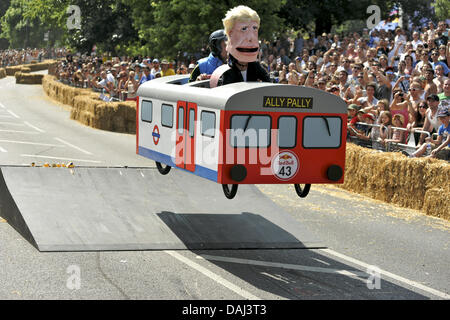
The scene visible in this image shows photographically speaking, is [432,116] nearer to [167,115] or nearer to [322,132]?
[322,132]

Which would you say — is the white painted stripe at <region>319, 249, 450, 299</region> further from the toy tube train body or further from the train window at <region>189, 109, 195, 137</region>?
the train window at <region>189, 109, 195, 137</region>

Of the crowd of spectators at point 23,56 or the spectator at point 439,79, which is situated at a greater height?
the spectator at point 439,79

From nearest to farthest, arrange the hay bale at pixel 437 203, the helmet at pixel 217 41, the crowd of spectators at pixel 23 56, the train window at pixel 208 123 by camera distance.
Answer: the train window at pixel 208 123 < the helmet at pixel 217 41 < the hay bale at pixel 437 203 < the crowd of spectators at pixel 23 56

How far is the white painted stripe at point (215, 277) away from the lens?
9184 millimetres

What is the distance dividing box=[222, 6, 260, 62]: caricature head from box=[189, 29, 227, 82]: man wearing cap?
34.4 inches

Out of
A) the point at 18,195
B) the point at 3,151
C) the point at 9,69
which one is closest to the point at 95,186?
the point at 18,195

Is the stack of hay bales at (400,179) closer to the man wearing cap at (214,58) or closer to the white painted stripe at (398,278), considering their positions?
the white painted stripe at (398,278)

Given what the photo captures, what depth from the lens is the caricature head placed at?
10.3 m

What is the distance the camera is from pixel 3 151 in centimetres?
2267

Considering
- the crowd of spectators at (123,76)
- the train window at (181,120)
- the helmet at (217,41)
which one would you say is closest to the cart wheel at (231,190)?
the train window at (181,120)

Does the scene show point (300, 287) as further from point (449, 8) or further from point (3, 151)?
point (449, 8)

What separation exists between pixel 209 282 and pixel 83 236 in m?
2.54

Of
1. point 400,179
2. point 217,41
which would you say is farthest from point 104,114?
point 217,41

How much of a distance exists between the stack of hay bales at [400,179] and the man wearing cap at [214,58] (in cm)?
575
